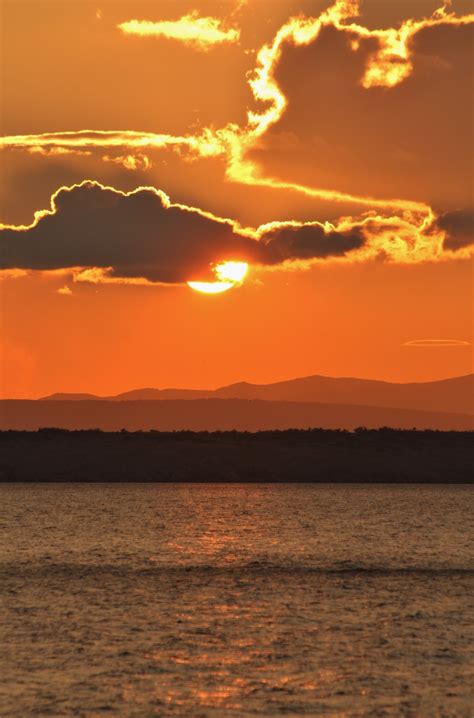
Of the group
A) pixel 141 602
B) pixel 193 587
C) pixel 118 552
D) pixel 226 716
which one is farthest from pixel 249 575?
pixel 226 716

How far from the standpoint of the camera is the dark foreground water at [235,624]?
26.5 m

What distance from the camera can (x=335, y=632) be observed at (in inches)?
1394

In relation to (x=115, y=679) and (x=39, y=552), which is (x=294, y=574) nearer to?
(x=39, y=552)

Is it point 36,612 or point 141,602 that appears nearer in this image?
point 36,612

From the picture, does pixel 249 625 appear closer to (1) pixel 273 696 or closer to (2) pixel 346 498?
(1) pixel 273 696

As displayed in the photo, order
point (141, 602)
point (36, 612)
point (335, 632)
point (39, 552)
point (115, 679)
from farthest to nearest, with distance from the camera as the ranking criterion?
point (39, 552)
point (141, 602)
point (36, 612)
point (335, 632)
point (115, 679)

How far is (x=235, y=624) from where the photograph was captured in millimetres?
36812

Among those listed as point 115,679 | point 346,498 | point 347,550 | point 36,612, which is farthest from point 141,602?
point 346,498

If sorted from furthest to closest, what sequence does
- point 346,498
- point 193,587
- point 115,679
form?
point 346,498, point 193,587, point 115,679

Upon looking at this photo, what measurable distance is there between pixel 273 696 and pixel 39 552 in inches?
1512

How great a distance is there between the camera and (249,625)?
120 feet

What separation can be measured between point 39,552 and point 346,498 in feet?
282

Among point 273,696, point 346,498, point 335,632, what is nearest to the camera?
point 273,696

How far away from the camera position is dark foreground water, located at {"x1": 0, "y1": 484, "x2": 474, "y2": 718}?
2653 cm
